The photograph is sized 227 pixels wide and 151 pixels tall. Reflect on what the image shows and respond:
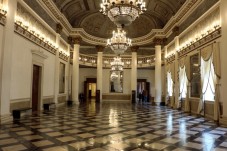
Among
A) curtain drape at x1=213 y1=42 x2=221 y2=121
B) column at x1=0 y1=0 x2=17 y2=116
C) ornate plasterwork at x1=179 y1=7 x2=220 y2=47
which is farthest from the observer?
ornate plasterwork at x1=179 y1=7 x2=220 y2=47

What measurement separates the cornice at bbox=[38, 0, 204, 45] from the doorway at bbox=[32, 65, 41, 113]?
3.21m

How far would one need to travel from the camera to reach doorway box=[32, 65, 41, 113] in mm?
9195

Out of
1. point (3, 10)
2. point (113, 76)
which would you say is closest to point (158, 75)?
point (113, 76)

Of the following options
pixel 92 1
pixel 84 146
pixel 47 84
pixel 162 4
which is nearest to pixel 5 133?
pixel 84 146

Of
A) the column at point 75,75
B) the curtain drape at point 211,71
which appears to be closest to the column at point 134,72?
the column at point 75,75

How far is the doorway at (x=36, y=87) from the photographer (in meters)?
9.20

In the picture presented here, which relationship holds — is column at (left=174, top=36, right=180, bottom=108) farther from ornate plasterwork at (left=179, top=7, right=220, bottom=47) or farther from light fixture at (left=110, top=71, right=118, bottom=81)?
light fixture at (left=110, top=71, right=118, bottom=81)

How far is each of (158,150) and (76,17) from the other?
12.9m

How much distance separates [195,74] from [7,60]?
7.75m

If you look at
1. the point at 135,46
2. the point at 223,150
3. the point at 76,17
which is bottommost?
the point at 223,150

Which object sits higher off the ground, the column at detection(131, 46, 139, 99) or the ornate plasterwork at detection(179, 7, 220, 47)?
the ornate plasterwork at detection(179, 7, 220, 47)

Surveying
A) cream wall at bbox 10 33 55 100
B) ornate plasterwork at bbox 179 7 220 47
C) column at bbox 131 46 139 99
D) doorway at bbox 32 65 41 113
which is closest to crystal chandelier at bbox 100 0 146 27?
ornate plasterwork at bbox 179 7 220 47

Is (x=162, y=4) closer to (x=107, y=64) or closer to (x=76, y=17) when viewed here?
(x=76, y=17)

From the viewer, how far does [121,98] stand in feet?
65.1
